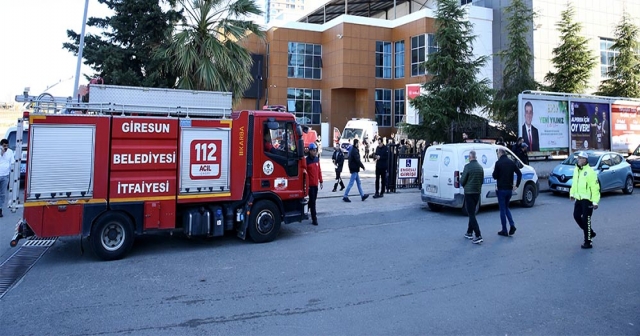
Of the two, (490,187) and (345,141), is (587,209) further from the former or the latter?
(345,141)

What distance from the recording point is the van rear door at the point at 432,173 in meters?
12.1

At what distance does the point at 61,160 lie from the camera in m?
7.07

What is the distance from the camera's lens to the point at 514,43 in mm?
24516

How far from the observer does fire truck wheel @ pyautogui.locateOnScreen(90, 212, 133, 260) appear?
7.27 m

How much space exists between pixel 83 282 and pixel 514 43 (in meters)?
24.5

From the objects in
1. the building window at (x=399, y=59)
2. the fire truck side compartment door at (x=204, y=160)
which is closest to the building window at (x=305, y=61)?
the building window at (x=399, y=59)

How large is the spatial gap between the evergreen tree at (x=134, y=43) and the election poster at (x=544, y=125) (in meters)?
14.5

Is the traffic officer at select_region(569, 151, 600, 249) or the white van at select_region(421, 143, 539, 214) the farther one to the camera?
the white van at select_region(421, 143, 539, 214)

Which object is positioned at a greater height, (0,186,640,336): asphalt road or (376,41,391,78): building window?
(376,41,391,78): building window

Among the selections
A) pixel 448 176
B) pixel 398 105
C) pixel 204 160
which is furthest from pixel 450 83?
pixel 398 105

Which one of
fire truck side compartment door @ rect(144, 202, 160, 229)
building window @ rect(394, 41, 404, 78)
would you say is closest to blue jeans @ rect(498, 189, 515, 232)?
fire truck side compartment door @ rect(144, 202, 160, 229)

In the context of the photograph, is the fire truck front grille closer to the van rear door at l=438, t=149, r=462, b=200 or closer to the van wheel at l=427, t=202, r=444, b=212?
the van rear door at l=438, t=149, r=462, b=200

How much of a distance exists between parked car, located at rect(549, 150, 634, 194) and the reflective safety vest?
7495 millimetres

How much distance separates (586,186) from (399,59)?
39.5 m
